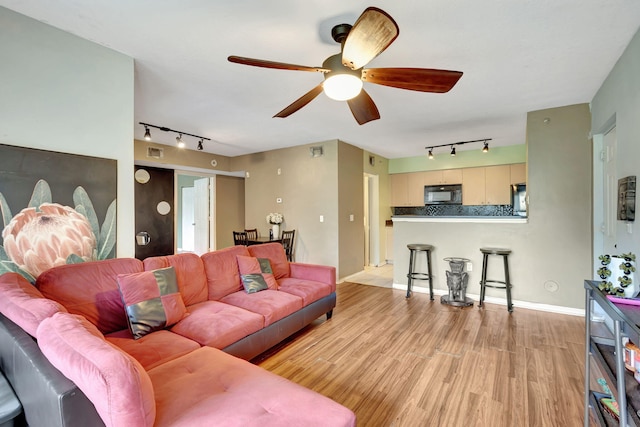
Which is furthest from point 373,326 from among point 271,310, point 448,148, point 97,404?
point 448,148

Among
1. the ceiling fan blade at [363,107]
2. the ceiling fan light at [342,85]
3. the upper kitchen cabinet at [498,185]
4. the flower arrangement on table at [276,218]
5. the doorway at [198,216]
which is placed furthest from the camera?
the doorway at [198,216]

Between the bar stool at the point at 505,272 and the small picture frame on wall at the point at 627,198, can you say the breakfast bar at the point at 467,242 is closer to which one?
the bar stool at the point at 505,272

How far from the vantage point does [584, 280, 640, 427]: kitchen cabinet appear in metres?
1.16

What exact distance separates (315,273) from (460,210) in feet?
14.2

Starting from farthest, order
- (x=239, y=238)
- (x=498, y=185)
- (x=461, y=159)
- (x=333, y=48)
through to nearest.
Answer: (x=461, y=159) < (x=498, y=185) < (x=239, y=238) < (x=333, y=48)

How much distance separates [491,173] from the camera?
19.7 ft

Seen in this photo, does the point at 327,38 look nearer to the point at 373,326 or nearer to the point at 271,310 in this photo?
the point at 271,310

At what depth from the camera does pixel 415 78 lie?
1934mm

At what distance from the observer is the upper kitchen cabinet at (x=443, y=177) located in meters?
6.34

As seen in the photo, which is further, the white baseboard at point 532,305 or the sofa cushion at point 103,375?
the white baseboard at point 532,305

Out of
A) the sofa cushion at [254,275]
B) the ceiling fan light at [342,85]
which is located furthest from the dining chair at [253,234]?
the ceiling fan light at [342,85]

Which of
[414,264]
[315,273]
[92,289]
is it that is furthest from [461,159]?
[92,289]

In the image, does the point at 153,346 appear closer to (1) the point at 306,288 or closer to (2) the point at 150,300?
(2) the point at 150,300

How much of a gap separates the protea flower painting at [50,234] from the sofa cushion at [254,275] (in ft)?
3.71
